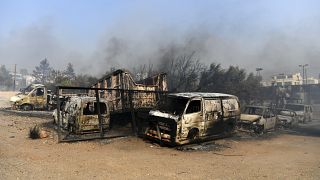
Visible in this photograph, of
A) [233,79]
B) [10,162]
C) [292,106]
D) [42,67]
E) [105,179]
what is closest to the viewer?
[105,179]

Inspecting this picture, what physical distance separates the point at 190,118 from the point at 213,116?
132cm

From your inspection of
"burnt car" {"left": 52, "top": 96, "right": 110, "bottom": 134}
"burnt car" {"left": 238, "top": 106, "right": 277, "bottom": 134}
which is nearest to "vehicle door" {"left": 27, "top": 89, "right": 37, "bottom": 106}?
"burnt car" {"left": 52, "top": 96, "right": 110, "bottom": 134}

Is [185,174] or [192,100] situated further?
[192,100]

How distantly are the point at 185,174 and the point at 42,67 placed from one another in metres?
108

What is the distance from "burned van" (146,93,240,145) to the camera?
11.9m

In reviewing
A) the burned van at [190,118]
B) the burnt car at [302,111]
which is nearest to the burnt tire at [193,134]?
the burned van at [190,118]

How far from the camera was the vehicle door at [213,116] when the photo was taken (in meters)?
12.9

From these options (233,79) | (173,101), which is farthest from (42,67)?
(173,101)

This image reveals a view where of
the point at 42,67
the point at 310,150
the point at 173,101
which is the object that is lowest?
the point at 310,150

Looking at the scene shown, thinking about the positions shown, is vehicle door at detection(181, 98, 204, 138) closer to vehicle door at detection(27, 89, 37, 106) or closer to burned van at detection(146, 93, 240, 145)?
burned van at detection(146, 93, 240, 145)

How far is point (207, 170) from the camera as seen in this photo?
8.76m

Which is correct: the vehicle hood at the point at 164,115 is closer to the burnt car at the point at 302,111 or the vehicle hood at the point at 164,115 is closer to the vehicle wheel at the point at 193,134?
the vehicle wheel at the point at 193,134

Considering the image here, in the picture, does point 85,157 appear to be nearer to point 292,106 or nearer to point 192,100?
point 192,100

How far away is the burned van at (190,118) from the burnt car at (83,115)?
7.01 feet
